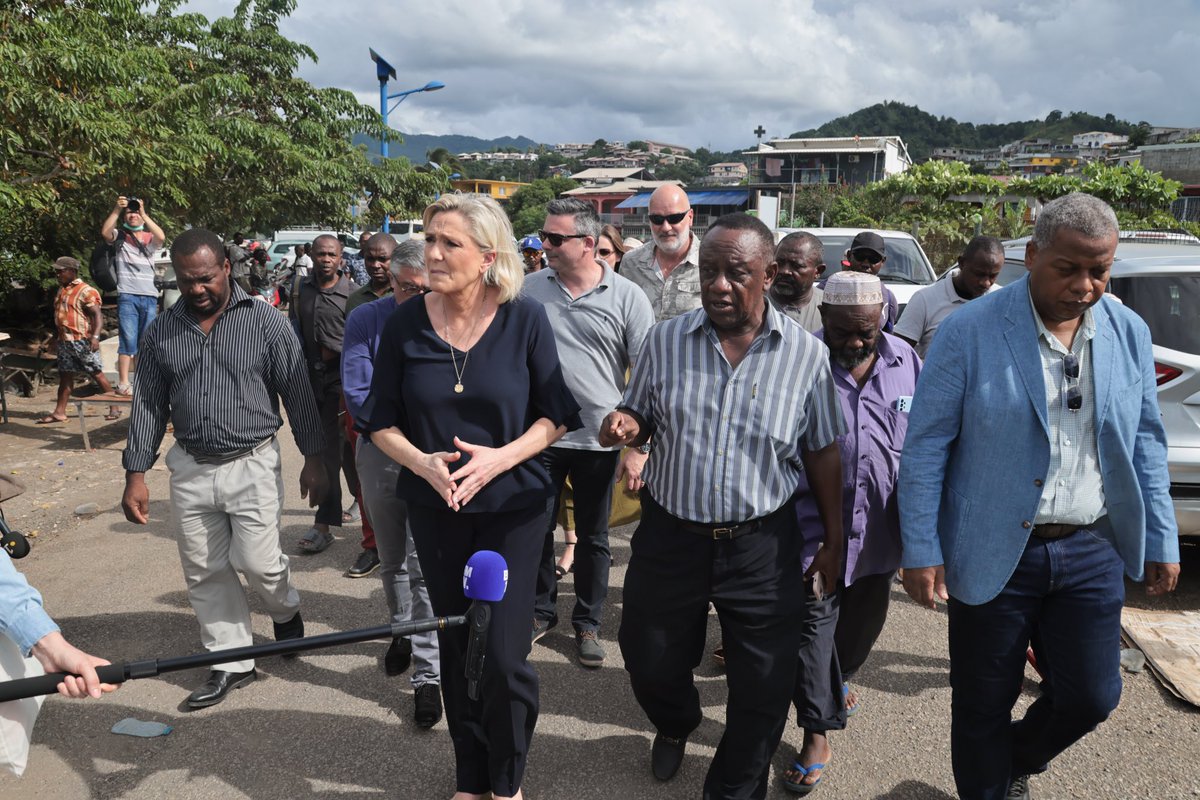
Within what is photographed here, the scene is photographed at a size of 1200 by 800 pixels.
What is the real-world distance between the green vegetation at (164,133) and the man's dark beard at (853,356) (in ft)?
23.1

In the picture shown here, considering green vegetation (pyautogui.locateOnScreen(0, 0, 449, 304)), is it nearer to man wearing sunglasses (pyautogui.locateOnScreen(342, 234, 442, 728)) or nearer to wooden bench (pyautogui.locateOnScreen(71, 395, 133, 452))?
wooden bench (pyautogui.locateOnScreen(71, 395, 133, 452))

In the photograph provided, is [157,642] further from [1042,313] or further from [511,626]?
[1042,313]

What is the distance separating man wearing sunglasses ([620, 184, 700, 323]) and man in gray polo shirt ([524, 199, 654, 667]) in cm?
84

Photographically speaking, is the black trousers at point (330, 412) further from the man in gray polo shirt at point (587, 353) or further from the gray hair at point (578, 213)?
the gray hair at point (578, 213)

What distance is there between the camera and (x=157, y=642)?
4.51 metres

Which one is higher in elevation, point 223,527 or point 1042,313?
point 1042,313

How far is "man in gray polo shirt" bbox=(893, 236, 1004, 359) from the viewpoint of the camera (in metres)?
5.05

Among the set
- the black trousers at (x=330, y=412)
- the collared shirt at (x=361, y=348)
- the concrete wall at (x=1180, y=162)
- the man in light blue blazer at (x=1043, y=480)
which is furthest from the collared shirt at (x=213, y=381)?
the concrete wall at (x=1180, y=162)

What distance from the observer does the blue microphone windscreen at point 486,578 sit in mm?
2441

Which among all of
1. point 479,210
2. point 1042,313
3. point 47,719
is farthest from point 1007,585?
point 47,719

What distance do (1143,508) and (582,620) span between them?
2.64 metres

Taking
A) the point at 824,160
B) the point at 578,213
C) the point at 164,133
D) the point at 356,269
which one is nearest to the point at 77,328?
the point at 164,133

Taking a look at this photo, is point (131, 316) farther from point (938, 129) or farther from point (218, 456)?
point (938, 129)

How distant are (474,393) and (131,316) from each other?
8.38m
